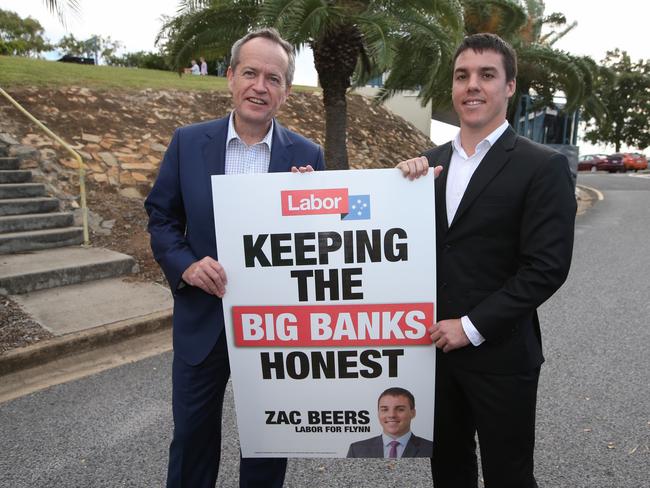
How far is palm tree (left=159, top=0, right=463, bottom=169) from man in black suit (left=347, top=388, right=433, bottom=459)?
6255mm

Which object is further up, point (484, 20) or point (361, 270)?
point (484, 20)

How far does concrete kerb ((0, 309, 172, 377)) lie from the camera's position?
4012 mm

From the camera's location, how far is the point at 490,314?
1.76 meters

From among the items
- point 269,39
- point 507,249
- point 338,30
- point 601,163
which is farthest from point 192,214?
point 601,163

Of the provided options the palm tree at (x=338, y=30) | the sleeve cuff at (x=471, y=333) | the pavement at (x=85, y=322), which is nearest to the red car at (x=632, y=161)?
the palm tree at (x=338, y=30)

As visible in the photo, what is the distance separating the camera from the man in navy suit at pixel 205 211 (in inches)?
80.0

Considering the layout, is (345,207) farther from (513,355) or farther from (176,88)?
(176,88)

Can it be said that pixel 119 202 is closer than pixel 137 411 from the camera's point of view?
No

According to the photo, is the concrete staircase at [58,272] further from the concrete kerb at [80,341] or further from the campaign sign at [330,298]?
the campaign sign at [330,298]

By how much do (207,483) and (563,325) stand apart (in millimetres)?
4126

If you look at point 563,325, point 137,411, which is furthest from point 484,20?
point 137,411

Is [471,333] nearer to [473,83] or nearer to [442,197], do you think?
[442,197]

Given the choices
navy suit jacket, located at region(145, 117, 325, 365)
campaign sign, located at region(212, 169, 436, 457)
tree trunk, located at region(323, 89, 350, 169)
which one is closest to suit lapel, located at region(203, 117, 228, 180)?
navy suit jacket, located at region(145, 117, 325, 365)

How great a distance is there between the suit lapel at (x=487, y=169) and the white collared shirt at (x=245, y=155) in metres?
0.82
